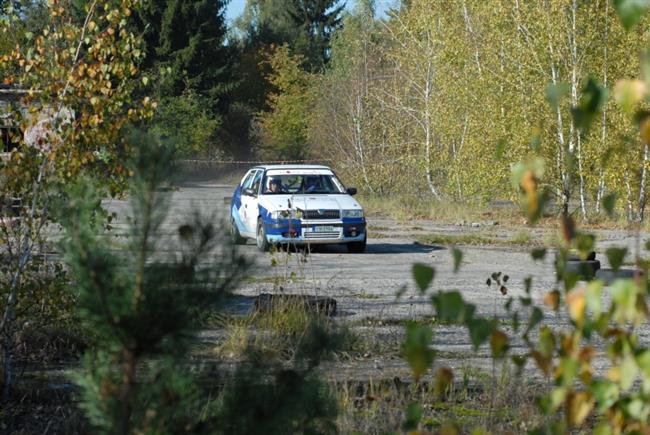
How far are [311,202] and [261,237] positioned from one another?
3.48 feet

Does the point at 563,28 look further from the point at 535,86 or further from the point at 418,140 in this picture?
the point at 418,140

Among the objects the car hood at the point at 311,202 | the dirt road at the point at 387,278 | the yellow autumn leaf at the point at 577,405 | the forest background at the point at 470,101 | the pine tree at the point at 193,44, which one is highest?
the pine tree at the point at 193,44

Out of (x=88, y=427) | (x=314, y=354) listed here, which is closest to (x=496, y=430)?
(x=88, y=427)

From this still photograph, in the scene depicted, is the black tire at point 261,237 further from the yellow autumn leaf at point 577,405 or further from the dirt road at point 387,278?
the yellow autumn leaf at point 577,405

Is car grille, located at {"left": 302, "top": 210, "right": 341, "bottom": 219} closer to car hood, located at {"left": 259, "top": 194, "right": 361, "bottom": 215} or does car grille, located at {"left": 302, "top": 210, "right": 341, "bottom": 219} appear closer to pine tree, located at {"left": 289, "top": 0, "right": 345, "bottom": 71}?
car hood, located at {"left": 259, "top": 194, "right": 361, "bottom": 215}

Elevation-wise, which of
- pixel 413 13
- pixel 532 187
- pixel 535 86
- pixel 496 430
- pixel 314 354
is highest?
pixel 413 13

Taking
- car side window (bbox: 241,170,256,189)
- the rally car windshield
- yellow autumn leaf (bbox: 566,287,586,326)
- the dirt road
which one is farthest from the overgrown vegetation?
car side window (bbox: 241,170,256,189)

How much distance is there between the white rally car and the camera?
783 inches

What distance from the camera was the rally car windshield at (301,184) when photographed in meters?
21.1

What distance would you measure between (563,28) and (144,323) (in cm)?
2768

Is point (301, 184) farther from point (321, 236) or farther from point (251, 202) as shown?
point (321, 236)

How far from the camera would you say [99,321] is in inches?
129

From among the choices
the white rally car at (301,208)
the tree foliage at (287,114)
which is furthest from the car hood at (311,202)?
the tree foliage at (287,114)

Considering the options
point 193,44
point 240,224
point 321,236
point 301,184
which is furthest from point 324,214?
point 193,44
